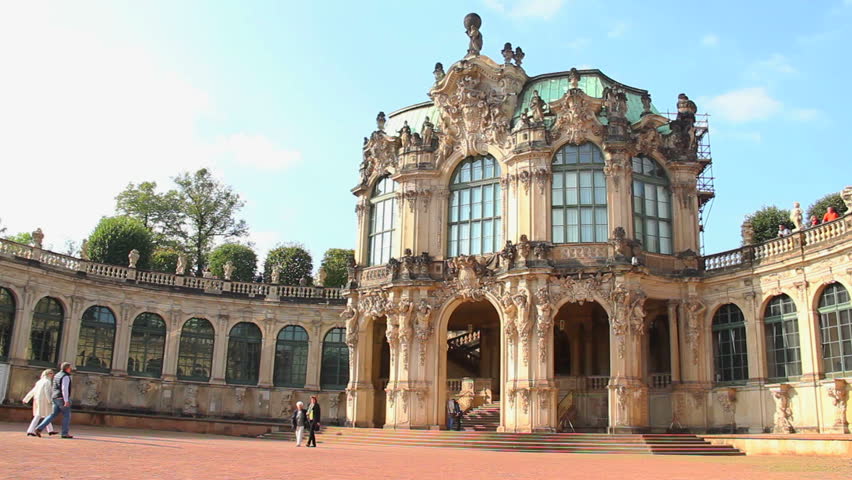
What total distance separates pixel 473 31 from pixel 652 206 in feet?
37.7

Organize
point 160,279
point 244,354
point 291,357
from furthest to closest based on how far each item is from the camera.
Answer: point 291,357, point 244,354, point 160,279

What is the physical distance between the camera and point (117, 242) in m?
49.0

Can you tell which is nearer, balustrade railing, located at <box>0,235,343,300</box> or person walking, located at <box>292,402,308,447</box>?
person walking, located at <box>292,402,308,447</box>

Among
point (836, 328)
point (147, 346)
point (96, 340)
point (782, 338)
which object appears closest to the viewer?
point (836, 328)

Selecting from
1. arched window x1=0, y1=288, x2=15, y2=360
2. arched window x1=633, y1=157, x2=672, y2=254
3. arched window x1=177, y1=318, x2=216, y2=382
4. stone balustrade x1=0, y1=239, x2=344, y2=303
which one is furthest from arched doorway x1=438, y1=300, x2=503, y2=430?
arched window x1=0, y1=288, x2=15, y2=360

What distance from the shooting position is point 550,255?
32500mm

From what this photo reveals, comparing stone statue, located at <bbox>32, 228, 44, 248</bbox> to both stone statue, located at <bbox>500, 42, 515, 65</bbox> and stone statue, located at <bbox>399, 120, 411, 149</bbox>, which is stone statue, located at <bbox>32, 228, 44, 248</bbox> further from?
stone statue, located at <bbox>500, 42, 515, 65</bbox>

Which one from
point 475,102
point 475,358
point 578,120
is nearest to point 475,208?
point 475,102

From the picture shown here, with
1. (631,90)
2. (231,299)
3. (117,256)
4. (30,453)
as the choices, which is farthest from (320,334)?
(30,453)

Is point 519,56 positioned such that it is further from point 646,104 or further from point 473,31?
point 646,104

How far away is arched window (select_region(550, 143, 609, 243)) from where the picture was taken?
3303 cm

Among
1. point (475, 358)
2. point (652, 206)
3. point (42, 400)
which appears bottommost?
point (42, 400)

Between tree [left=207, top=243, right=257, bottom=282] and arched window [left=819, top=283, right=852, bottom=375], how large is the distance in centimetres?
3556

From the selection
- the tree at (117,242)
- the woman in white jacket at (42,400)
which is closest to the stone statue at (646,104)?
the woman in white jacket at (42,400)
